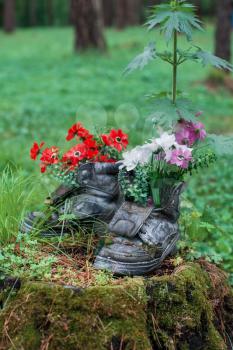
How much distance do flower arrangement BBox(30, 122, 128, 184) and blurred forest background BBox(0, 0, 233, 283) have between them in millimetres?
162

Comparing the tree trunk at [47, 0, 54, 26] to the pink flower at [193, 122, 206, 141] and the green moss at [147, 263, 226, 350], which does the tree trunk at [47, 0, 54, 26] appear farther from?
the green moss at [147, 263, 226, 350]

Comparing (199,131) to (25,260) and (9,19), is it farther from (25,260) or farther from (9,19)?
(9,19)

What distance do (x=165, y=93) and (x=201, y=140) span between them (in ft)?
1.09

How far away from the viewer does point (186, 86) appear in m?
13.7

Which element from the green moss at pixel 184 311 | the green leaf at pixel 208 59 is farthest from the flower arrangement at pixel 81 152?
the green moss at pixel 184 311

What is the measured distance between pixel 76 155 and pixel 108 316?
1.08 metres

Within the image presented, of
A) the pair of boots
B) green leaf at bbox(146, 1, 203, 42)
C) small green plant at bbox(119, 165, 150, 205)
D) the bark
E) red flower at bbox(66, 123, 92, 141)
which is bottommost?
the bark

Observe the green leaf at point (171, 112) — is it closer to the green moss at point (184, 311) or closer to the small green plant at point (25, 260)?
the green moss at point (184, 311)

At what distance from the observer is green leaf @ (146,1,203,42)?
11.1ft

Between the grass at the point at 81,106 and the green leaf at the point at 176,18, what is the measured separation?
0.43m

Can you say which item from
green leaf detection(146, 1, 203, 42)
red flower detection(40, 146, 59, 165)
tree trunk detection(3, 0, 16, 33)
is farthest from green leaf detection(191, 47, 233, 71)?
tree trunk detection(3, 0, 16, 33)

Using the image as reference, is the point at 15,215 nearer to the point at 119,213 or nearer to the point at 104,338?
the point at 119,213

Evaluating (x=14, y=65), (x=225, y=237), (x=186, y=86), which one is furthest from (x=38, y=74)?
(x=225, y=237)

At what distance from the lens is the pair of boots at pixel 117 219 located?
10.9 feet
